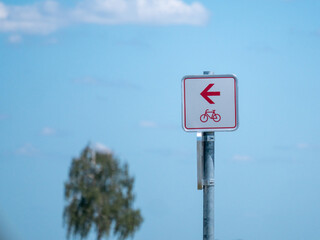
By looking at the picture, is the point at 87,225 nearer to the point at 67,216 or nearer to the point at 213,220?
the point at 67,216

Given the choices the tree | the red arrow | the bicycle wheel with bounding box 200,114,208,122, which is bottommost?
the tree

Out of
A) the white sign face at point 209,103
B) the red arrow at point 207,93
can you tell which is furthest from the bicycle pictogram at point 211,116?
the red arrow at point 207,93

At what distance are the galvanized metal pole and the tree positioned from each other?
585 cm

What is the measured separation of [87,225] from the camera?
13.9m

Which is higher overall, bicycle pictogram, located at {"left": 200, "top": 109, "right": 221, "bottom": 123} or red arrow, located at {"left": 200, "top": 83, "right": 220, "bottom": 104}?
red arrow, located at {"left": 200, "top": 83, "right": 220, "bottom": 104}

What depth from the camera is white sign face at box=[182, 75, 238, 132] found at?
5789 mm

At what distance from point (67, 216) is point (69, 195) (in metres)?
1.16

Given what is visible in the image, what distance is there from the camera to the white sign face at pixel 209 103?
19.0 ft

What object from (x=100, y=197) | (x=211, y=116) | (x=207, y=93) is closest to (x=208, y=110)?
(x=211, y=116)

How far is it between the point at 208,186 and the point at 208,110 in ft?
2.71

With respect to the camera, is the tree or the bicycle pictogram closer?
the bicycle pictogram

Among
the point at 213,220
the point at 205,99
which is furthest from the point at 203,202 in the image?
the point at 205,99

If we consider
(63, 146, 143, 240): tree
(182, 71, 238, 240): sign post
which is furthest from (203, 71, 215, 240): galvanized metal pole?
(63, 146, 143, 240): tree

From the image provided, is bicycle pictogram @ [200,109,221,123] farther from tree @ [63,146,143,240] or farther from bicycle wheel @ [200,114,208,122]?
tree @ [63,146,143,240]
